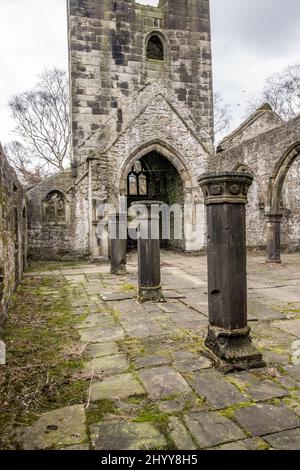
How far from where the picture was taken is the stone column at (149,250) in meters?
5.75

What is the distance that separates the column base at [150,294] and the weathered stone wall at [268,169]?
20.6 ft

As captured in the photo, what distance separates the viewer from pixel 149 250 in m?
5.96

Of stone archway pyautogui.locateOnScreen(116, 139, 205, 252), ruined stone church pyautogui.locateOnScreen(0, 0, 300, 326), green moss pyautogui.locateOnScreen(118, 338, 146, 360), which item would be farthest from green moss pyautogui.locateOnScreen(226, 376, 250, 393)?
stone archway pyautogui.locateOnScreen(116, 139, 205, 252)

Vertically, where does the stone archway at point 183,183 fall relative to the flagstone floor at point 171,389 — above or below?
above


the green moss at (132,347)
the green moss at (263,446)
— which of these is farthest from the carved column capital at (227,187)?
the green moss at (263,446)

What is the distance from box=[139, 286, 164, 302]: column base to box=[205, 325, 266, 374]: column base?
97.1 inches

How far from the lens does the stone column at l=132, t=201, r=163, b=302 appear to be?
5746 mm

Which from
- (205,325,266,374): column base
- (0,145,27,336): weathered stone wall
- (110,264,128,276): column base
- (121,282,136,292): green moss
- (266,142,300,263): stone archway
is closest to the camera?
(205,325,266,374): column base

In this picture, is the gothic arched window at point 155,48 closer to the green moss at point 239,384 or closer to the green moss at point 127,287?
the green moss at point 127,287

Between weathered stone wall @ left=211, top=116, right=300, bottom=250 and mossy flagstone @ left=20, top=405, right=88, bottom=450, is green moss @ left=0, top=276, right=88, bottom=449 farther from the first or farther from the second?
weathered stone wall @ left=211, top=116, right=300, bottom=250

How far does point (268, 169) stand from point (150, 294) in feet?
23.0

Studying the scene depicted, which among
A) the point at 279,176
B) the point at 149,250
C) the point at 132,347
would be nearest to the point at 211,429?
the point at 132,347
